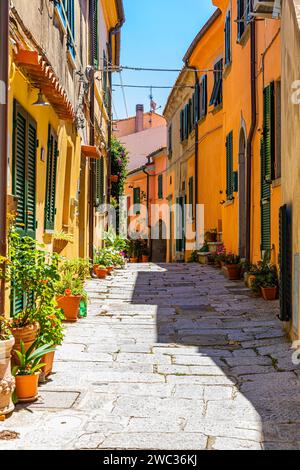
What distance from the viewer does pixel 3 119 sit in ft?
15.6

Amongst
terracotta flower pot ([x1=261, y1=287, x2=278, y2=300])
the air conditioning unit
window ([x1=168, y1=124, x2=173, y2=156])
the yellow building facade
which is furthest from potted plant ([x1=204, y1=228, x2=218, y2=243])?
window ([x1=168, y1=124, x2=173, y2=156])

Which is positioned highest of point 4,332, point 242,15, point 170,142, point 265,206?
point 242,15

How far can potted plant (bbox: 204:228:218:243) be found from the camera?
17438 mm

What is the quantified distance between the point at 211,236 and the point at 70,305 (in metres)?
9.85

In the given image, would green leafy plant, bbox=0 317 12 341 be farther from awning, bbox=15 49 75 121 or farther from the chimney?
the chimney

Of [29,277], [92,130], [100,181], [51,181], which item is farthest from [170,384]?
[100,181]

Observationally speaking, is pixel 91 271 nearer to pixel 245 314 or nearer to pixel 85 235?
pixel 85 235

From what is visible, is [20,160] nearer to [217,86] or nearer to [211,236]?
[211,236]

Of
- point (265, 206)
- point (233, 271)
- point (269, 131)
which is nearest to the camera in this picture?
point (269, 131)

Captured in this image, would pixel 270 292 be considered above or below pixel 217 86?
below

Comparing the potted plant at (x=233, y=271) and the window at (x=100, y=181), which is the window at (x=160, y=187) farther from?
the potted plant at (x=233, y=271)

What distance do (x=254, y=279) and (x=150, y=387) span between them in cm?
527

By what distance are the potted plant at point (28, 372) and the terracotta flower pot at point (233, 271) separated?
8.19 m

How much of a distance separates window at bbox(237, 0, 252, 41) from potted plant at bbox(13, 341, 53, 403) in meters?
9.29
